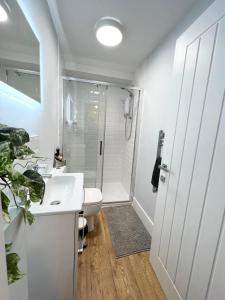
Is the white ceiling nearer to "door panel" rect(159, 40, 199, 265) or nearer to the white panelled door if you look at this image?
the white panelled door

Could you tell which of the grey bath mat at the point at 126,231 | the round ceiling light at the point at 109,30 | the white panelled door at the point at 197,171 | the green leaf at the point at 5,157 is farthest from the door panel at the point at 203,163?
the round ceiling light at the point at 109,30

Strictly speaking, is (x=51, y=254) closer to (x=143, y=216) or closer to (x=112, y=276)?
(x=112, y=276)

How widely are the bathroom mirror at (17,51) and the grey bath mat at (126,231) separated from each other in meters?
1.80

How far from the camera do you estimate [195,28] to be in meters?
0.98

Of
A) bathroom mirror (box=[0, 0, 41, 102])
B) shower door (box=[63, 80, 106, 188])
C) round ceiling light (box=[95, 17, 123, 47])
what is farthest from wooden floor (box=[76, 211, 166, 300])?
round ceiling light (box=[95, 17, 123, 47])

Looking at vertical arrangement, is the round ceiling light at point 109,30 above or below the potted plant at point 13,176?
above

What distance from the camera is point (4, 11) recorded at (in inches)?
28.6

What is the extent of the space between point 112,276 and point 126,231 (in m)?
0.61

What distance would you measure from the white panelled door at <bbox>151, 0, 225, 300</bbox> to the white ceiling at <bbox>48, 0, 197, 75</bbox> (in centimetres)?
52

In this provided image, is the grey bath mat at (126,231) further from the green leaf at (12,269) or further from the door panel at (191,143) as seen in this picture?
the green leaf at (12,269)

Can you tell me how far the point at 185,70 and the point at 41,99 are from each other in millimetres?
1263

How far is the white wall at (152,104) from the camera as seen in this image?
161 cm

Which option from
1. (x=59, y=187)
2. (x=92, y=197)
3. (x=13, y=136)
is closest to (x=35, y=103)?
(x=59, y=187)

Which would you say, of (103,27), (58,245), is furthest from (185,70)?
(58,245)
